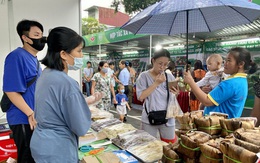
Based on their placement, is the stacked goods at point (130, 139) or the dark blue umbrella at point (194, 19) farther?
the dark blue umbrella at point (194, 19)

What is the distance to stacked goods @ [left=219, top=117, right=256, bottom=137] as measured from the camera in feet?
3.59

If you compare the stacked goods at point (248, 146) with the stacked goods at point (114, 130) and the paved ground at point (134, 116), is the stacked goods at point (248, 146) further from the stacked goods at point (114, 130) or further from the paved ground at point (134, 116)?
the paved ground at point (134, 116)

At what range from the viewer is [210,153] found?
3.17 ft

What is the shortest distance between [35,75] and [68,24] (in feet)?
6.79

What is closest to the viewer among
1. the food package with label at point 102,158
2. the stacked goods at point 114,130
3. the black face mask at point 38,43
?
the food package with label at point 102,158

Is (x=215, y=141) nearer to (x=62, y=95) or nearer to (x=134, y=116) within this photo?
(x=62, y=95)

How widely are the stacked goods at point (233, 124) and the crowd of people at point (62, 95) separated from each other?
0.43 m

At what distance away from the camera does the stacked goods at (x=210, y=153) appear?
95 centimetres

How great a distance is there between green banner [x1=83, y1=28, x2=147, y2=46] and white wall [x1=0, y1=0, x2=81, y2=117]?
3.17 metres

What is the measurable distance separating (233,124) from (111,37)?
7.18m

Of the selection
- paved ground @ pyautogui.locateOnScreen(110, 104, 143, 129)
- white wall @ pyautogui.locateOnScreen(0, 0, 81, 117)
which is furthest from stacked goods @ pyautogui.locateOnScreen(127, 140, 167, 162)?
paved ground @ pyautogui.locateOnScreen(110, 104, 143, 129)

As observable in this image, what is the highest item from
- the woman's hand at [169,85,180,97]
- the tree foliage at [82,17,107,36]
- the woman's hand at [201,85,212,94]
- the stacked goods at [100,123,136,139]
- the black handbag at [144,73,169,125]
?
the tree foliage at [82,17,107,36]

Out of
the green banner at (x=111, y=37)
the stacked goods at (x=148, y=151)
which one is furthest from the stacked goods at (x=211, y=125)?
the green banner at (x=111, y=37)

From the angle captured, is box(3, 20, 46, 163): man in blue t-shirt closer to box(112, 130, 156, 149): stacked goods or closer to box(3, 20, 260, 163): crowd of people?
box(3, 20, 260, 163): crowd of people
